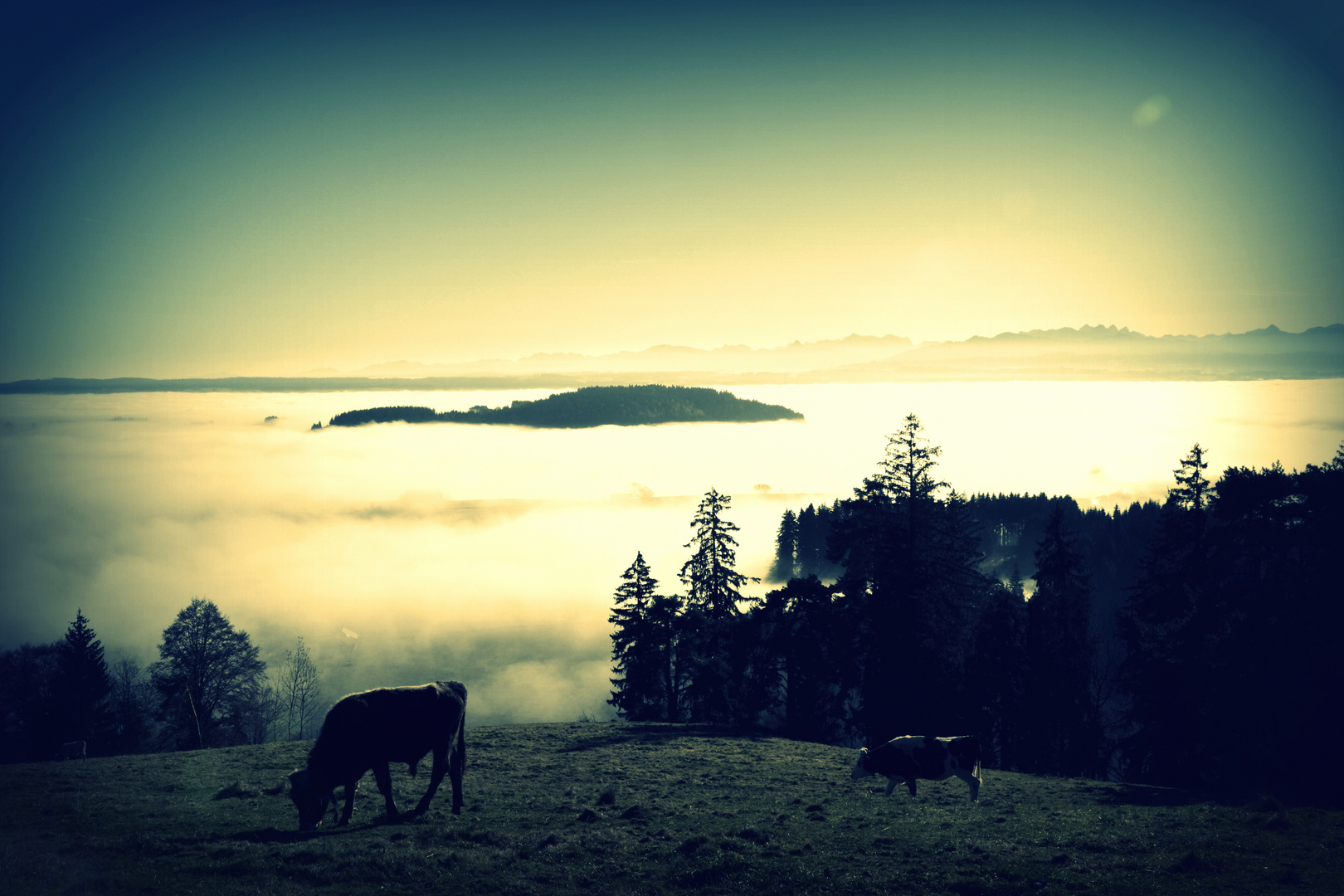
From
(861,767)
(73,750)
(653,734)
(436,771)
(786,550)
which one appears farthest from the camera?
(786,550)

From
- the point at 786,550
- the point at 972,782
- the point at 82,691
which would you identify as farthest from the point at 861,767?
the point at 786,550

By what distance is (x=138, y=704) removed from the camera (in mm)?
60812

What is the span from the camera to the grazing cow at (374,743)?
636 inches

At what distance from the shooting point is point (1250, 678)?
30.8m

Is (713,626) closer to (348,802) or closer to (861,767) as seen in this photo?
(861,767)

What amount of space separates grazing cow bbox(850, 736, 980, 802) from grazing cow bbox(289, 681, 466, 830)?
14.3 meters

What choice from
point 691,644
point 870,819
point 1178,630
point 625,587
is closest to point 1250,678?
point 1178,630

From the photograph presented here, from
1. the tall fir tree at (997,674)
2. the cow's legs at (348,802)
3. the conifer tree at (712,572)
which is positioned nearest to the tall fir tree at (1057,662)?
the tall fir tree at (997,674)

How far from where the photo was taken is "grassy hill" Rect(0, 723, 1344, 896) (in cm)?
1231

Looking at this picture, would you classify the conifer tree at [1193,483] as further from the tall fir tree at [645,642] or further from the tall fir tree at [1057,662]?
the tall fir tree at [645,642]

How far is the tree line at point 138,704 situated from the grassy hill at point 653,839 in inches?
1195

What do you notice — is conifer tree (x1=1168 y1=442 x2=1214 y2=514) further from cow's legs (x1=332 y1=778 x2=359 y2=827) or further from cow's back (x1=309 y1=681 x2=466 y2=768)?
cow's legs (x1=332 y1=778 x2=359 y2=827)

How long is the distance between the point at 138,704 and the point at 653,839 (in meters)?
67.5

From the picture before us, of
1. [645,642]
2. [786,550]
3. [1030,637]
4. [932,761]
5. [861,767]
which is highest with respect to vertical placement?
[932,761]
